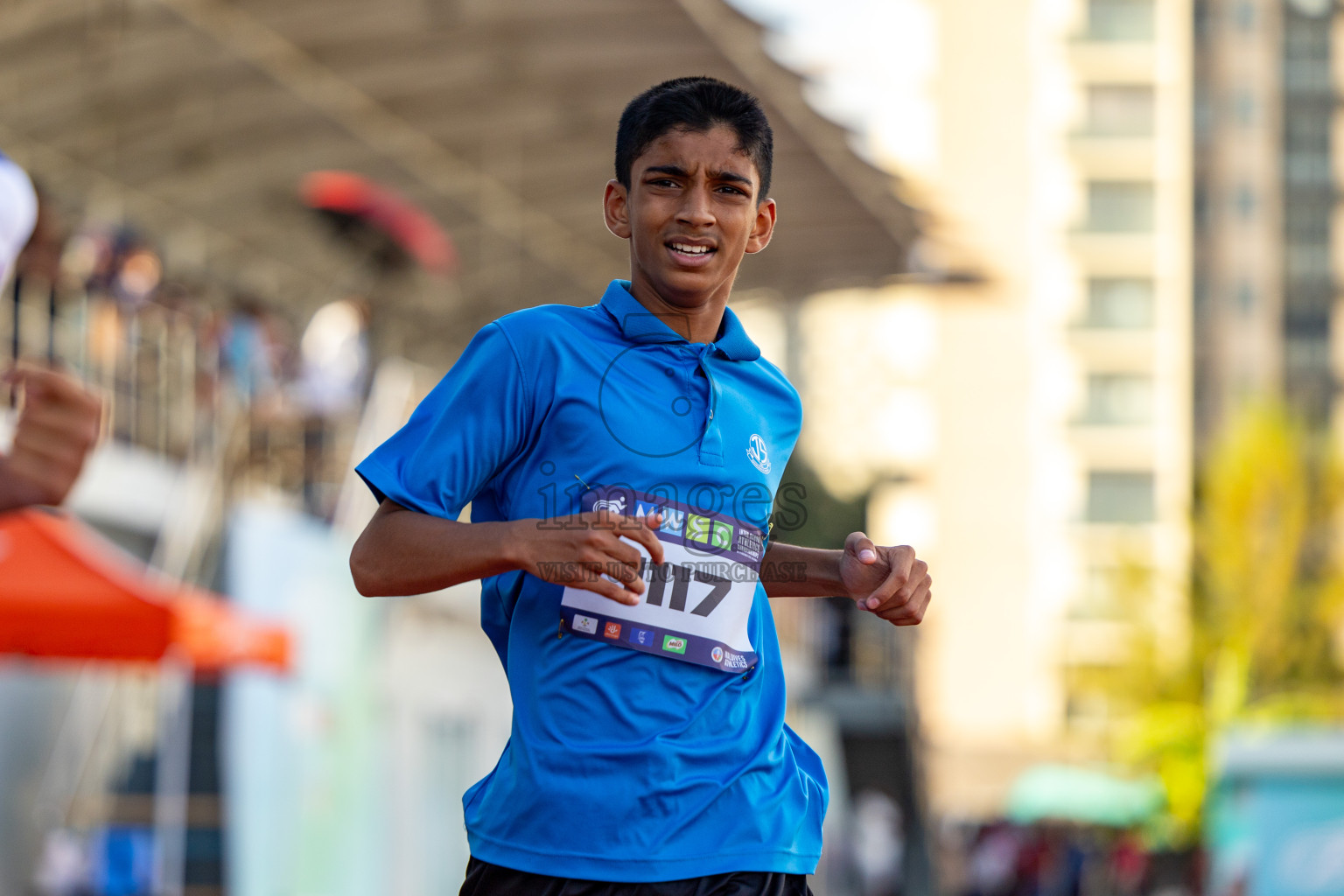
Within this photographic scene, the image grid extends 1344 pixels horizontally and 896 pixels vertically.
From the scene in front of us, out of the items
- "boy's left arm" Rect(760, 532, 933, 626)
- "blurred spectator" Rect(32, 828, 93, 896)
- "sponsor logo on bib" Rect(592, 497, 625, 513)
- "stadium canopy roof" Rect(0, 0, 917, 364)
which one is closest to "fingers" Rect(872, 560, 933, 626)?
"boy's left arm" Rect(760, 532, 933, 626)

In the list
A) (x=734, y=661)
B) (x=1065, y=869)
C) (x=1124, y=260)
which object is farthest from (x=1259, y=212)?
(x=734, y=661)

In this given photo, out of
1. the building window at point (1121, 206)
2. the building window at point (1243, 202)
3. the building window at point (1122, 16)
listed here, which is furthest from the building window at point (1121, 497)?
the building window at point (1122, 16)

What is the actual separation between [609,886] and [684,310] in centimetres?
81

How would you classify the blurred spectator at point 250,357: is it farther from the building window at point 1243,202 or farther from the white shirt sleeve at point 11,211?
the building window at point 1243,202

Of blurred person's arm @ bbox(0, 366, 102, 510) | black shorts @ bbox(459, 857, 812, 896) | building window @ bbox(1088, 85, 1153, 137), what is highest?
building window @ bbox(1088, 85, 1153, 137)

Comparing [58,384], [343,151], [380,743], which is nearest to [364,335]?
[343,151]

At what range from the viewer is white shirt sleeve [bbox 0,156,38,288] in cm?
266

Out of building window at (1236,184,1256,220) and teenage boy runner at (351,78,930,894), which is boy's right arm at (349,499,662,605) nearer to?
teenage boy runner at (351,78,930,894)

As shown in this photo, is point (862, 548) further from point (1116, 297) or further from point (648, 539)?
point (1116, 297)

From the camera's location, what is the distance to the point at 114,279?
13859mm

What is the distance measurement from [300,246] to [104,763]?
10608 mm

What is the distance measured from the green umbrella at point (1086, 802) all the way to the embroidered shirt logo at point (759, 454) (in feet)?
103

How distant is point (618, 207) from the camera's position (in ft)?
8.78

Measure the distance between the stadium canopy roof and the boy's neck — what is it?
11597 mm
